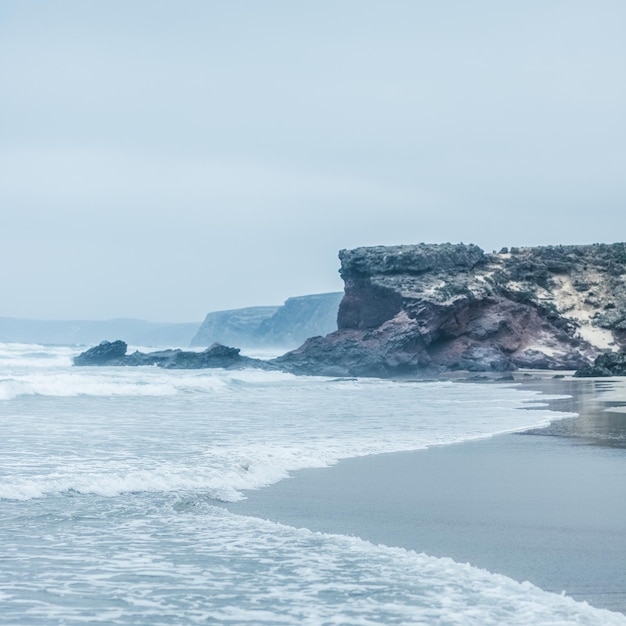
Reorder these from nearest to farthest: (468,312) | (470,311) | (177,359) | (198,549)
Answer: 1. (198,549)
2. (468,312)
3. (470,311)
4. (177,359)

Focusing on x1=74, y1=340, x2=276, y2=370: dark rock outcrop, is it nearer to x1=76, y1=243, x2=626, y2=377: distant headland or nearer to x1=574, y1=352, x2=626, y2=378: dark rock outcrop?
x1=76, y1=243, x2=626, y2=377: distant headland

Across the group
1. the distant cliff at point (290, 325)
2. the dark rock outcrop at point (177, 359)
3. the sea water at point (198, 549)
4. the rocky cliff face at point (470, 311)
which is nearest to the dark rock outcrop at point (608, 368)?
the rocky cliff face at point (470, 311)

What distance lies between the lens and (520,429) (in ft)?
50.3

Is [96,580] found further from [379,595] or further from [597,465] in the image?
[597,465]

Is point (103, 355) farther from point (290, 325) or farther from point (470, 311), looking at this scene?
point (290, 325)

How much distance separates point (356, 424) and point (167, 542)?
34.3 ft

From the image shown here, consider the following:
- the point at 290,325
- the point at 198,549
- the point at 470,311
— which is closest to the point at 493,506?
the point at 198,549

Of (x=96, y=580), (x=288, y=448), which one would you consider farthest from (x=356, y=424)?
(x=96, y=580)

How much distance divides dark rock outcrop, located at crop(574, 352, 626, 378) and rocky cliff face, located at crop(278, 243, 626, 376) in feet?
32.0

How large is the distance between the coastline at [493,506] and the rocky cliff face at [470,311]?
37.5m

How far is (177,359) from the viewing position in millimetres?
56594

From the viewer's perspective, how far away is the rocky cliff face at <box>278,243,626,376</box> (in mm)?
50281

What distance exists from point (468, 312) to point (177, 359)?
18320 mm

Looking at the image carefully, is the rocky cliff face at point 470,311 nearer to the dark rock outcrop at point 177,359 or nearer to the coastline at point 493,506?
the dark rock outcrop at point 177,359
